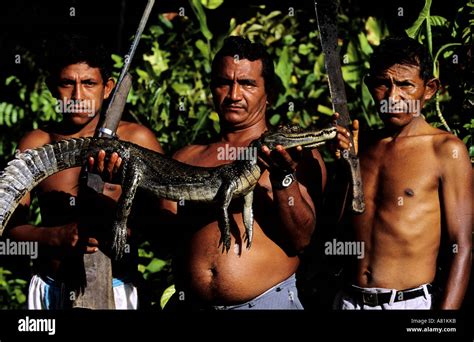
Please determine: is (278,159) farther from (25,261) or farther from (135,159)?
(25,261)

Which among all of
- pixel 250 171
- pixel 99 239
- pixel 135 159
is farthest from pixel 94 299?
pixel 250 171

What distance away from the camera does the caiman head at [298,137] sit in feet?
13.1

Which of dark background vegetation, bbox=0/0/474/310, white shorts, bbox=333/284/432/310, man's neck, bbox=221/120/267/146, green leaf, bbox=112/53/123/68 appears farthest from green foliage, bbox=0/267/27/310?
white shorts, bbox=333/284/432/310

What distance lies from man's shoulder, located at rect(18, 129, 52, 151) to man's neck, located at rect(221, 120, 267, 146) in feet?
3.72

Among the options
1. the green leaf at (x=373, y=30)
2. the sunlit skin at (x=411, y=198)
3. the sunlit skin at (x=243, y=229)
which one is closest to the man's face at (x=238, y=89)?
the sunlit skin at (x=243, y=229)

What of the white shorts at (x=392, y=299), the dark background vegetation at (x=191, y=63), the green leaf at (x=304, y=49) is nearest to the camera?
the white shorts at (x=392, y=299)

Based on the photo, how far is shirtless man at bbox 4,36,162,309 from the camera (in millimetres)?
4652

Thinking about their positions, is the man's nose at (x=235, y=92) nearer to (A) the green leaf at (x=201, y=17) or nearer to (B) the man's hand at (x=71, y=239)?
(B) the man's hand at (x=71, y=239)

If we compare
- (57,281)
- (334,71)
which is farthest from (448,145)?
Result: (57,281)

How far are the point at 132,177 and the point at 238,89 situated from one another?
31.2 inches

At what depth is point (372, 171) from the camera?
4.45 meters

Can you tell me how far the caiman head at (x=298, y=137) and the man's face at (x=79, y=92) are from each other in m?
1.28

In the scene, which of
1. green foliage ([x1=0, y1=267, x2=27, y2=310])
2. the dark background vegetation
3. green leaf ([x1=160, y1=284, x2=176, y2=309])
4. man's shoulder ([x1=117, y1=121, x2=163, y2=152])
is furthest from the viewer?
green foliage ([x1=0, y1=267, x2=27, y2=310])

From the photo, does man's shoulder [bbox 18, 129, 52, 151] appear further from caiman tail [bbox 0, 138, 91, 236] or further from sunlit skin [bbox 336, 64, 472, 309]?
sunlit skin [bbox 336, 64, 472, 309]
